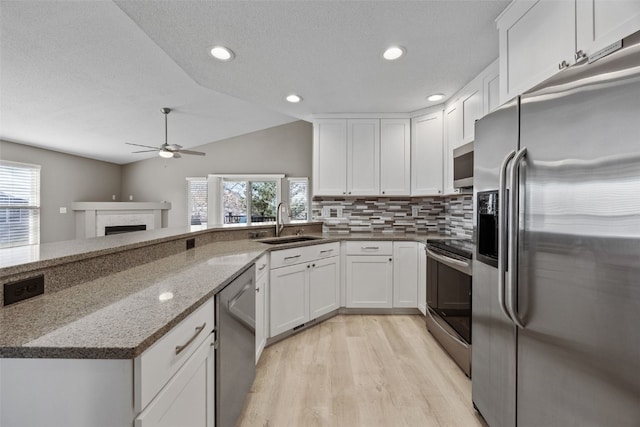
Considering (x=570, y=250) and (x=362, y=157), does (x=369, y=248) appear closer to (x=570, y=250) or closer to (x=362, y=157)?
(x=362, y=157)

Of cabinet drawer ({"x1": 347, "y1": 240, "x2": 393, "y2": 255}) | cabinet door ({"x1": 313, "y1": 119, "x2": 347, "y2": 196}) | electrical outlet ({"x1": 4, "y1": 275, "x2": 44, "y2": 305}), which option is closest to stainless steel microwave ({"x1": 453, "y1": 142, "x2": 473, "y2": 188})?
cabinet drawer ({"x1": 347, "y1": 240, "x2": 393, "y2": 255})

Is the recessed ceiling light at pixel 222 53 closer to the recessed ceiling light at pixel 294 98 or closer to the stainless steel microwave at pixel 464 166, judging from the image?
the recessed ceiling light at pixel 294 98

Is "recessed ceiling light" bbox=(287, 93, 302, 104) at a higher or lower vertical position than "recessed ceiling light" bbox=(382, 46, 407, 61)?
higher

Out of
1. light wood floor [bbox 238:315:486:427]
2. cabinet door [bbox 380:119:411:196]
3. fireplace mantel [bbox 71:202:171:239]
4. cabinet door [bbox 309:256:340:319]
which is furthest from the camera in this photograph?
fireplace mantel [bbox 71:202:171:239]

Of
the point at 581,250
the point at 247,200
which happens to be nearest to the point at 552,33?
the point at 581,250

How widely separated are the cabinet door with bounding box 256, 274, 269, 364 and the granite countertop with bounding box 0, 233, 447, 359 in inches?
24.7

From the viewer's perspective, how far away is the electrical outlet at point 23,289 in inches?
34.4

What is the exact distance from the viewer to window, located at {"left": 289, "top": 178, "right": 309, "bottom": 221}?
642 centimetres

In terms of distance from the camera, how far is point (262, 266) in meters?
2.07

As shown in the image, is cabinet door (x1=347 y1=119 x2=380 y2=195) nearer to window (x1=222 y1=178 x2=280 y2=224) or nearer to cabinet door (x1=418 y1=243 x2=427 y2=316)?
cabinet door (x1=418 y1=243 x2=427 y2=316)

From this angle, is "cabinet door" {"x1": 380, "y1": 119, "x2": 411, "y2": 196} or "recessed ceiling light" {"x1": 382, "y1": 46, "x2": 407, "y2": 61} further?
"cabinet door" {"x1": 380, "y1": 119, "x2": 411, "y2": 196}

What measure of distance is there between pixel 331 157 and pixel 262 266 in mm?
1771

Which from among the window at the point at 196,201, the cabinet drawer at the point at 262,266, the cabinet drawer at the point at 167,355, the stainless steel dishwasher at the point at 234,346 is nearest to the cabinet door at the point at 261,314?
the cabinet drawer at the point at 262,266

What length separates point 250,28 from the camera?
5.84 feet
